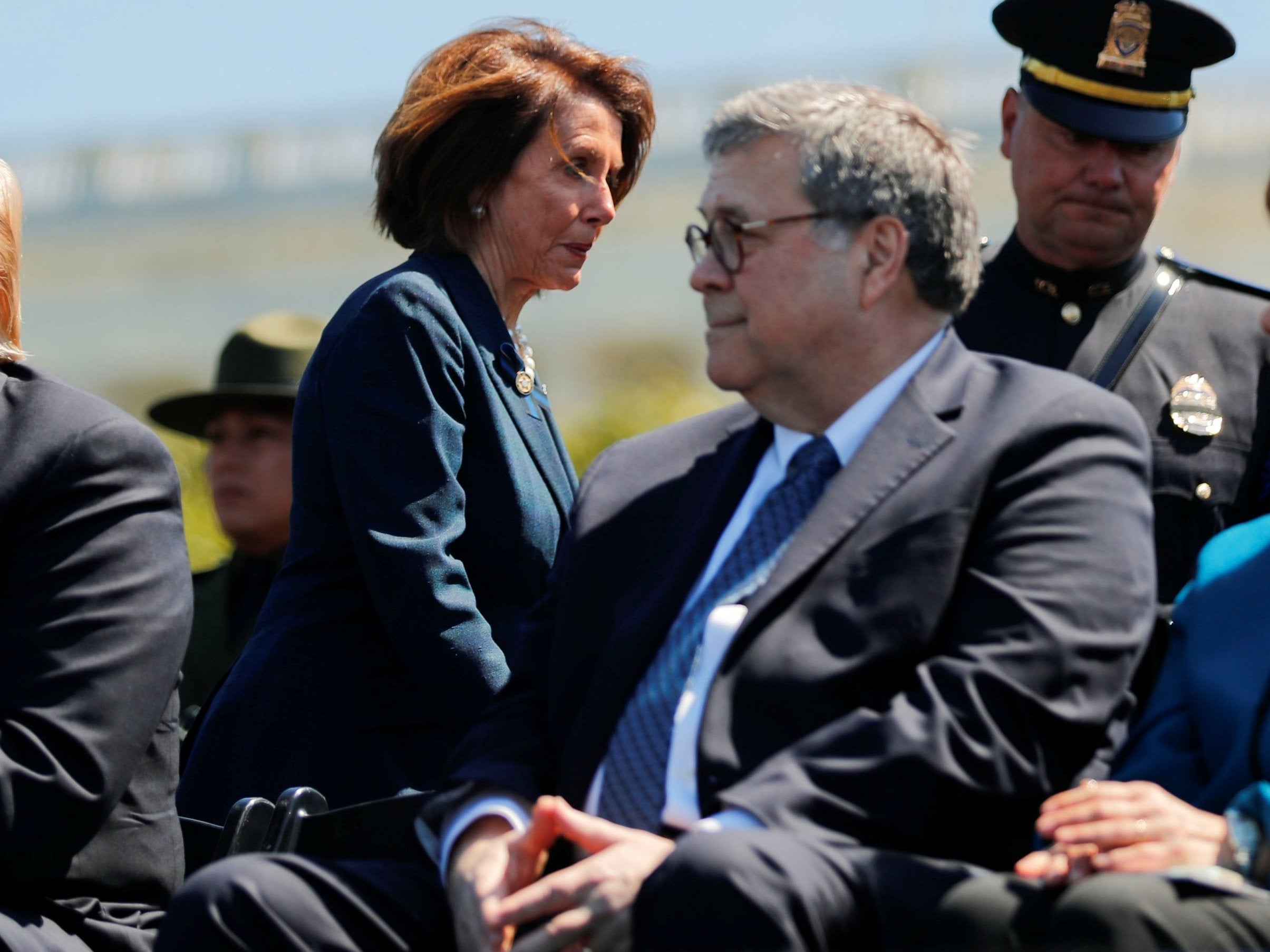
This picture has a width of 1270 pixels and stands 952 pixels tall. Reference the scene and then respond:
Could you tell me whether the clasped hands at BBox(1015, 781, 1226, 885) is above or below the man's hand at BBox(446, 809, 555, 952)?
above

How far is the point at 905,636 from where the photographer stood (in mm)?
2900

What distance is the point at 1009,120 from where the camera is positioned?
4266mm

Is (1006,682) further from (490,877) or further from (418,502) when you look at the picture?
(418,502)

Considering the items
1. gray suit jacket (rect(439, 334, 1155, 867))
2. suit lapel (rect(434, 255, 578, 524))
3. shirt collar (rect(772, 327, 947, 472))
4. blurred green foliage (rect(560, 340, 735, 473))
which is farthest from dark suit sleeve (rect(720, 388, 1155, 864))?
blurred green foliage (rect(560, 340, 735, 473))

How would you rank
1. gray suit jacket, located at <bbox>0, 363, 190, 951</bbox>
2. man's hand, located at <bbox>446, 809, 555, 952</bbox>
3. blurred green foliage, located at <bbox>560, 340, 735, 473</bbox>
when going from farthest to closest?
1. blurred green foliage, located at <bbox>560, 340, 735, 473</bbox>
2. gray suit jacket, located at <bbox>0, 363, 190, 951</bbox>
3. man's hand, located at <bbox>446, 809, 555, 952</bbox>

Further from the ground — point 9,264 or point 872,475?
point 9,264

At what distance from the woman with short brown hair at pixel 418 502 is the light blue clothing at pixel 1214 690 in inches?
46.6

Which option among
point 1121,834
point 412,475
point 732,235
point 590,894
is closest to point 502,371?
point 412,475

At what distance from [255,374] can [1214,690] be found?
3.78 metres

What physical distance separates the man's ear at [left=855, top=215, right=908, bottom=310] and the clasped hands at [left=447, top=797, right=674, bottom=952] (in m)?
0.90

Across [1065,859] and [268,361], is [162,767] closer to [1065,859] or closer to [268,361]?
[1065,859]

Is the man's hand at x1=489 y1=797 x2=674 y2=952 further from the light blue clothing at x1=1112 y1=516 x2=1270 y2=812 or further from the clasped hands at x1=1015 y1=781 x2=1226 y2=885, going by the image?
the light blue clothing at x1=1112 y1=516 x2=1270 y2=812

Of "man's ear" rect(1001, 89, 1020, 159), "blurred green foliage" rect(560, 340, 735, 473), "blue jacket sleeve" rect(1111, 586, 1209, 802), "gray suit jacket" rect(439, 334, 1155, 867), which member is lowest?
"blurred green foliage" rect(560, 340, 735, 473)

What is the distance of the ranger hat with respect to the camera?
6.12 meters
